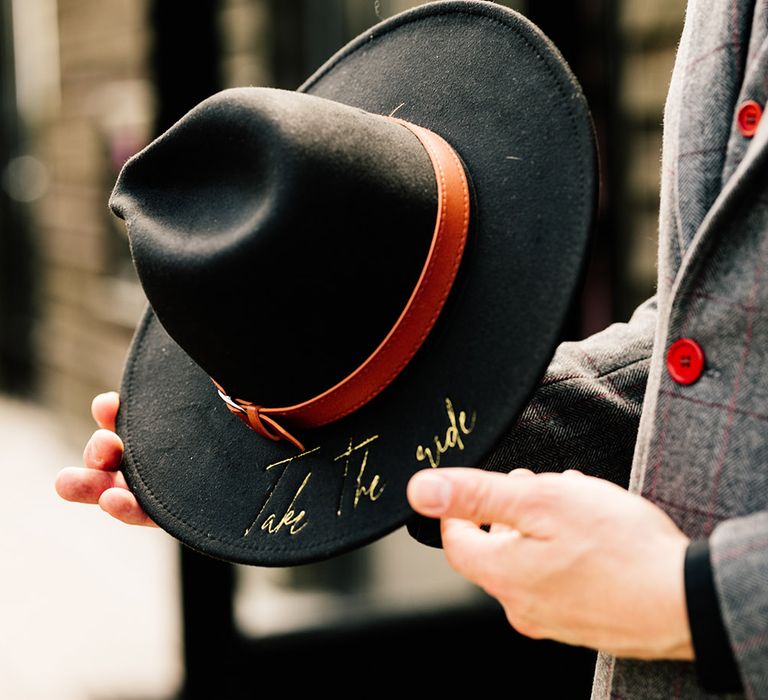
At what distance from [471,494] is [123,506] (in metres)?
0.56

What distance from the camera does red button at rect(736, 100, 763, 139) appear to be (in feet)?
3.07

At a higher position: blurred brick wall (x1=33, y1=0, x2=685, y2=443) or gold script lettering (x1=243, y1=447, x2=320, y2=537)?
gold script lettering (x1=243, y1=447, x2=320, y2=537)

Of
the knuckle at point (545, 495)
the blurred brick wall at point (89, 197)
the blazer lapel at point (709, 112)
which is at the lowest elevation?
the blurred brick wall at point (89, 197)

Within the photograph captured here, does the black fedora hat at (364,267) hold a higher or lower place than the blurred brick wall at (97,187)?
higher

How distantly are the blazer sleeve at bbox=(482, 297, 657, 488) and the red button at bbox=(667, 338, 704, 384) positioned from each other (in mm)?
332

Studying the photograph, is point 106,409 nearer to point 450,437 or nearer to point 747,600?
point 450,437

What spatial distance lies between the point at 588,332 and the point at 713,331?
1.91 m

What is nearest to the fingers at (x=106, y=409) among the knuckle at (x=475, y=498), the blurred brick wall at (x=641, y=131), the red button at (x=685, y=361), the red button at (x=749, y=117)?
the knuckle at (x=475, y=498)

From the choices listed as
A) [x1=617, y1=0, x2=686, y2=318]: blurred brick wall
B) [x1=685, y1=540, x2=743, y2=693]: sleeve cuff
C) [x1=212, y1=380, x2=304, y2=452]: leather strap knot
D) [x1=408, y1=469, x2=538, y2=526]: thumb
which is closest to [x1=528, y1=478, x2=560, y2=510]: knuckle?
[x1=408, y1=469, x2=538, y2=526]: thumb

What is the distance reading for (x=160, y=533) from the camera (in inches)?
183

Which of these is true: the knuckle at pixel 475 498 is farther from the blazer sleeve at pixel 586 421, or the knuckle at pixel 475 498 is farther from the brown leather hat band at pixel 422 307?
the blazer sleeve at pixel 586 421

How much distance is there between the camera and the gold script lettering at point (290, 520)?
1092 mm

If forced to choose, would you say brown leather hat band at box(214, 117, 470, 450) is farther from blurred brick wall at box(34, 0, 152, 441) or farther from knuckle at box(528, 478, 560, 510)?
blurred brick wall at box(34, 0, 152, 441)

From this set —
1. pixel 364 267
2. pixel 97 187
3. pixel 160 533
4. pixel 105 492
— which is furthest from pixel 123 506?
pixel 97 187
